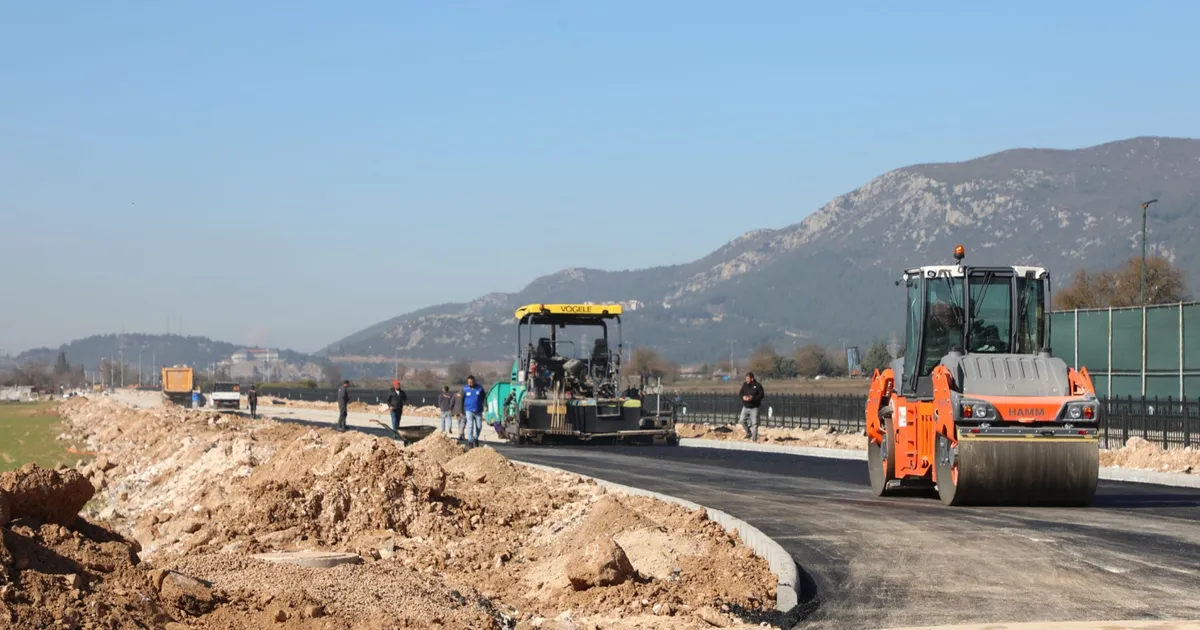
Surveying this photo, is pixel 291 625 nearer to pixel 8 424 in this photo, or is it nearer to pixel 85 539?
pixel 85 539

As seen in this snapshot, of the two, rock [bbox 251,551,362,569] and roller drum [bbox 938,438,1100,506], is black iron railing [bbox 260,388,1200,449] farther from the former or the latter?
rock [bbox 251,551,362,569]

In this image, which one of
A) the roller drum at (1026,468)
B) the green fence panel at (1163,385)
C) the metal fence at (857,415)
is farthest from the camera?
the green fence panel at (1163,385)

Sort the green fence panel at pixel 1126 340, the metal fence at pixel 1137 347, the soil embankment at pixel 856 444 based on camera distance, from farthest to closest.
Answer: the green fence panel at pixel 1126 340 < the metal fence at pixel 1137 347 < the soil embankment at pixel 856 444

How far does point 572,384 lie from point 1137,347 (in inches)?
622

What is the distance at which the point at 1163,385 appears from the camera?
3716 cm

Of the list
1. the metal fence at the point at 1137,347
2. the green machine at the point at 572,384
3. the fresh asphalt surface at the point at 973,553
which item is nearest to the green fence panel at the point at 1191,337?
the metal fence at the point at 1137,347

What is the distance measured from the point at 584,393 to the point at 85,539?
27.8 meters

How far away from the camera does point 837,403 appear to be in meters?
40.8

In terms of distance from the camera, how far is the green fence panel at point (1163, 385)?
3666 centimetres

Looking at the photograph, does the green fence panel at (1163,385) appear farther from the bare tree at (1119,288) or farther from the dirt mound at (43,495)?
the bare tree at (1119,288)

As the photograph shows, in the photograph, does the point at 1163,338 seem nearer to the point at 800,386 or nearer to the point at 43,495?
the point at 43,495

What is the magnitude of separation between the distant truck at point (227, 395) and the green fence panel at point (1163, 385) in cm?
5860

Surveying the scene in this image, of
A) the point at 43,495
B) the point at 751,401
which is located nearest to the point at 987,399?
the point at 43,495

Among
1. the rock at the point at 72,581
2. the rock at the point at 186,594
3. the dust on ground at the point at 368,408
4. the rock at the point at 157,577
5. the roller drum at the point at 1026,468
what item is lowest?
the dust on ground at the point at 368,408
